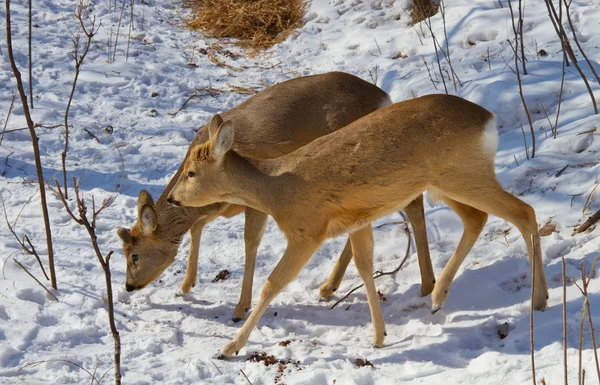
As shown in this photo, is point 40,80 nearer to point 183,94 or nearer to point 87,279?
point 183,94

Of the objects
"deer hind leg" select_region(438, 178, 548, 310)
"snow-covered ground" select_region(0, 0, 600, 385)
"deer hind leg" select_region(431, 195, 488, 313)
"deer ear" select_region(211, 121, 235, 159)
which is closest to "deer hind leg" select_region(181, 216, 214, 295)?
"snow-covered ground" select_region(0, 0, 600, 385)

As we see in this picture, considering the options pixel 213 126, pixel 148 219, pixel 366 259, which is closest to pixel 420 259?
pixel 366 259

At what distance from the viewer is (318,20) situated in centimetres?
1177

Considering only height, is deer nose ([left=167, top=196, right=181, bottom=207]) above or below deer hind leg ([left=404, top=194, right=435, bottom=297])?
above

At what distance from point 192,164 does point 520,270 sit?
8.94ft

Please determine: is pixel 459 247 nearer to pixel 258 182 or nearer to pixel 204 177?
pixel 258 182

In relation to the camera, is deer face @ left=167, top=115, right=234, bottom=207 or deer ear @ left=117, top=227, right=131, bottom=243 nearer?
deer face @ left=167, top=115, right=234, bottom=207

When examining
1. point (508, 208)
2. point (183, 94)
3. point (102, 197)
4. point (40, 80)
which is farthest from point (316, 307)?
point (40, 80)

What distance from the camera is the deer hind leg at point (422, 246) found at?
256 inches

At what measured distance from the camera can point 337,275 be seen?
687cm

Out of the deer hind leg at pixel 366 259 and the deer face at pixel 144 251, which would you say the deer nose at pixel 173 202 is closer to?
the deer face at pixel 144 251

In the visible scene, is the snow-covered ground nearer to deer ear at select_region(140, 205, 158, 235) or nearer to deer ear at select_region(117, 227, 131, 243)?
deer ear at select_region(117, 227, 131, 243)

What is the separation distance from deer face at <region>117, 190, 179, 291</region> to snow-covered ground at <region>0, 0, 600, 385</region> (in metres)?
0.21

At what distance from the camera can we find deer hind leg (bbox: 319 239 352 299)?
6.78m
